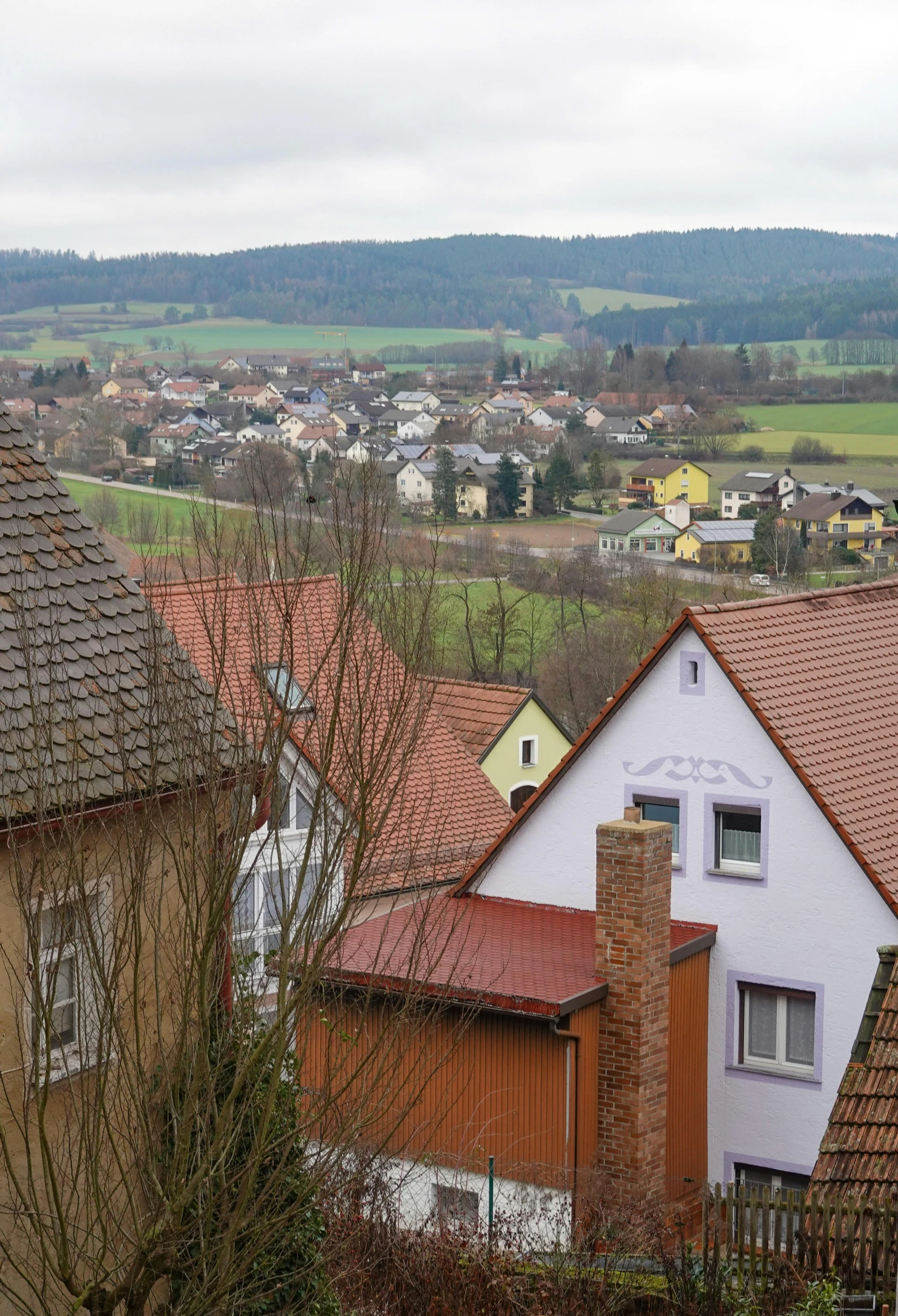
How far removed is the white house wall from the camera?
18422mm

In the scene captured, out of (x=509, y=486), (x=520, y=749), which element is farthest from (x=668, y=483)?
(x=520, y=749)

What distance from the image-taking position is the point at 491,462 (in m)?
133

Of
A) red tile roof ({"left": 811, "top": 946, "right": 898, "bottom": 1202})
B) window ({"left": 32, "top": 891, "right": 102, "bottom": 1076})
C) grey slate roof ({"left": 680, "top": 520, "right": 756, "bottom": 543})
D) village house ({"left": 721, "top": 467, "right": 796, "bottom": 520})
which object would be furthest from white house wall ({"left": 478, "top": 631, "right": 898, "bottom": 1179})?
village house ({"left": 721, "top": 467, "right": 796, "bottom": 520})

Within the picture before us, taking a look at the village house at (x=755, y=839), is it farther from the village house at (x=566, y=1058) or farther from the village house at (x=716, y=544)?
the village house at (x=716, y=544)

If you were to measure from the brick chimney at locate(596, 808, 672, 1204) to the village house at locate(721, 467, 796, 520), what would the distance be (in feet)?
335

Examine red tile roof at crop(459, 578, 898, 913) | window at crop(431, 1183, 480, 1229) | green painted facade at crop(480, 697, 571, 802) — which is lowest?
green painted facade at crop(480, 697, 571, 802)

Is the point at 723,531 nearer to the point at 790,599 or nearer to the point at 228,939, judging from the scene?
the point at 790,599

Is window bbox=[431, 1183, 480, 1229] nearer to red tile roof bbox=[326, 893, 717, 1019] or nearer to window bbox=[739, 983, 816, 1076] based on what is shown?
red tile roof bbox=[326, 893, 717, 1019]

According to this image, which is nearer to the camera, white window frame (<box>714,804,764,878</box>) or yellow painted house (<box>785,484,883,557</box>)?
white window frame (<box>714,804,764,878</box>)

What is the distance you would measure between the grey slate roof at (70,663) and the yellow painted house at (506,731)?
20272 mm

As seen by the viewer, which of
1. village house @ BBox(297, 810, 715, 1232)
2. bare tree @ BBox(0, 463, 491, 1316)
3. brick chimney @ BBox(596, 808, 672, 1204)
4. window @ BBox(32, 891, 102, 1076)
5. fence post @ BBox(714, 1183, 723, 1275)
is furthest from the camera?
brick chimney @ BBox(596, 808, 672, 1204)

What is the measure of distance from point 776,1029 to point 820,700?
411cm

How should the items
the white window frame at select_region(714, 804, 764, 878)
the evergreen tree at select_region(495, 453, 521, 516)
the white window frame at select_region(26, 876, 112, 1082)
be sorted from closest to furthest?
the white window frame at select_region(26, 876, 112, 1082)
the white window frame at select_region(714, 804, 764, 878)
the evergreen tree at select_region(495, 453, 521, 516)

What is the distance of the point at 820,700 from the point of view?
20.4 metres
